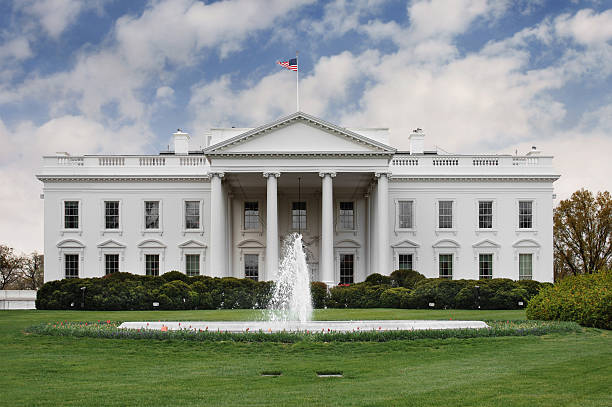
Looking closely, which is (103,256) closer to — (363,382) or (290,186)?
(290,186)

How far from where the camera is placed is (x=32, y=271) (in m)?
76.9

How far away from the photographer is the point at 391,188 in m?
46.4

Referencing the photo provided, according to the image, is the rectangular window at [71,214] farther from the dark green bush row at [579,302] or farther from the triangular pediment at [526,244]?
the dark green bush row at [579,302]

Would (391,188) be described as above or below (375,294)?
above

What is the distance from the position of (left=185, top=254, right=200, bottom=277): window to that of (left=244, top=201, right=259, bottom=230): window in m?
4.18

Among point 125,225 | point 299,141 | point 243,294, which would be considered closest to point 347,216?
point 299,141

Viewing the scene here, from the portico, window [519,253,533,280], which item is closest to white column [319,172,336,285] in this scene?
the portico

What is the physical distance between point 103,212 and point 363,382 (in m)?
36.9

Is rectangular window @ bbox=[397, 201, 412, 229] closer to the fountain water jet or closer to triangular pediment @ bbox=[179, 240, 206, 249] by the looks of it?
the fountain water jet

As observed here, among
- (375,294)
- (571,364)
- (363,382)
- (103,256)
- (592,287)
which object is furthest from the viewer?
(103,256)

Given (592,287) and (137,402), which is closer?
(137,402)

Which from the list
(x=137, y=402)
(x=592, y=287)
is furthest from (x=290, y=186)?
(x=137, y=402)

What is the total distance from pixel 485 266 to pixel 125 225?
25.2 m

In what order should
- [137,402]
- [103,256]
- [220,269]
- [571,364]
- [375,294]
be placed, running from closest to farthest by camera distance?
[137,402] < [571,364] < [375,294] < [220,269] < [103,256]
